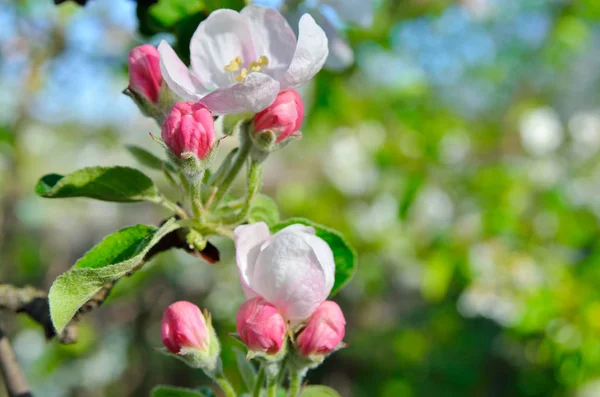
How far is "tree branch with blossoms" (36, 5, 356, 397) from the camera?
0.56 meters

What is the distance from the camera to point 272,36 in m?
0.68

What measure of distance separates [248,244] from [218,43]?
230 millimetres

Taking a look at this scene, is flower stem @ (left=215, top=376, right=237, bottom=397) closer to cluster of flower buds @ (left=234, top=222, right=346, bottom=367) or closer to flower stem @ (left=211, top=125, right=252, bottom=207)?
cluster of flower buds @ (left=234, top=222, right=346, bottom=367)

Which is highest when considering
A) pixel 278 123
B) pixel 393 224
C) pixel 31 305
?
pixel 278 123

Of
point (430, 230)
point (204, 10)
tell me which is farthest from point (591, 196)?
point (204, 10)

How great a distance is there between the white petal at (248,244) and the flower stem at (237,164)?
3.4 inches

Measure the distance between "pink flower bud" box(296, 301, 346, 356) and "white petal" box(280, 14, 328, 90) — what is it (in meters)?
0.23

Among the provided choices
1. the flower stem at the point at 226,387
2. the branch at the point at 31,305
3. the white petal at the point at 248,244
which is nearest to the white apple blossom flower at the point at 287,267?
the white petal at the point at 248,244

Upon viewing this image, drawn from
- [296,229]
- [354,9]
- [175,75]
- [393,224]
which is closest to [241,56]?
[175,75]

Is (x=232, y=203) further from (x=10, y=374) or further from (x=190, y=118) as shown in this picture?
(x=10, y=374)

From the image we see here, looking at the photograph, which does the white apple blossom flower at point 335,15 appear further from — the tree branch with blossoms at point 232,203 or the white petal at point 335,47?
the tree branch with blossoms at point 232,203

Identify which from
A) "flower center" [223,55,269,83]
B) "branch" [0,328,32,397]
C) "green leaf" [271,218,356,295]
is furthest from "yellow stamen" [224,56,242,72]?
"branch" [0,328,32,397]

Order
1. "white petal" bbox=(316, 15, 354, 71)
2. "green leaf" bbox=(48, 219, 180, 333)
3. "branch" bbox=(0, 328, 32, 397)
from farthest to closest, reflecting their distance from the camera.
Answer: "white petal" bbox=(316, 15, 354, 71) < "branch" bbox=(0, 328, 32, 397) < "green leaf" bbox=(48, 219, 180, 333)

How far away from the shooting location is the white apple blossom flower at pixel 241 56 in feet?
1.89
